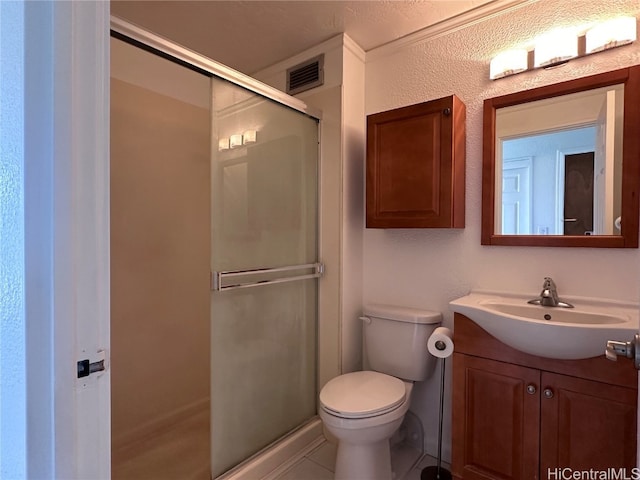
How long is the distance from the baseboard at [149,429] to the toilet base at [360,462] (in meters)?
0.78

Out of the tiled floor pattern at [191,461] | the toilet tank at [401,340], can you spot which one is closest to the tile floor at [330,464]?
the tiled floor pattern at [191,461]

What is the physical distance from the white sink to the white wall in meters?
0.10

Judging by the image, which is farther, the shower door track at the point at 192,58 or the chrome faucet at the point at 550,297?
the chrome faucet at the point at 550,297

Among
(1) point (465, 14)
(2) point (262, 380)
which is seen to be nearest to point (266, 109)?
(1) point (465, 14)

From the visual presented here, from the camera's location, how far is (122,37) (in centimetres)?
119

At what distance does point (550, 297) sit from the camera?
141cm

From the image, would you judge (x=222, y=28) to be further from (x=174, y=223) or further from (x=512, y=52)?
(x=512, y=52)

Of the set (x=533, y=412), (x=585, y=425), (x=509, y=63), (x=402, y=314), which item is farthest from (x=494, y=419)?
(x=509, y=63)

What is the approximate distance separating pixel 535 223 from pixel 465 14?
108cm

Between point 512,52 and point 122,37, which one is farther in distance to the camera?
point 512,52

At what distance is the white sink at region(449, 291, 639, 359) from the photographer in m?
1.09

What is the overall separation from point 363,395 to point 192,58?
160 cm

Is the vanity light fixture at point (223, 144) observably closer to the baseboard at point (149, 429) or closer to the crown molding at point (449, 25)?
the crown molding at point (449, 25)

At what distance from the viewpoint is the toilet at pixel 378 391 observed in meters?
1.41
